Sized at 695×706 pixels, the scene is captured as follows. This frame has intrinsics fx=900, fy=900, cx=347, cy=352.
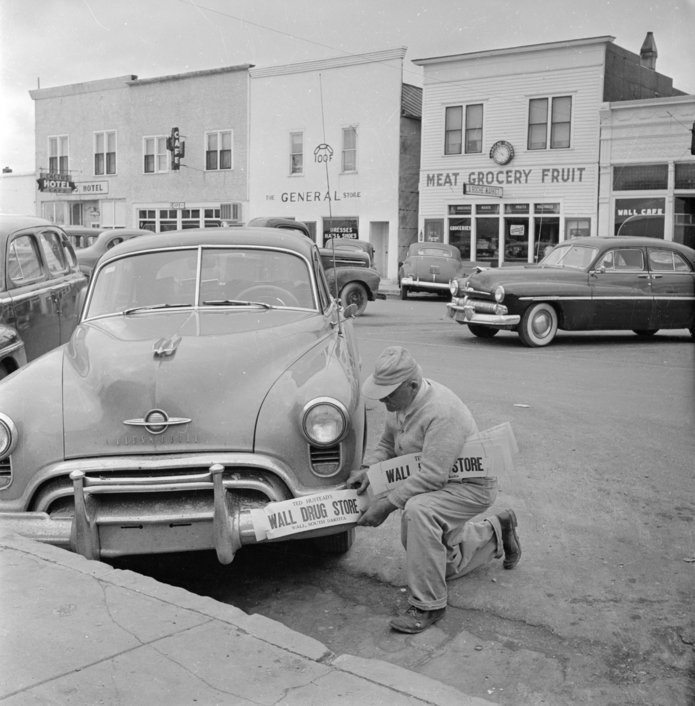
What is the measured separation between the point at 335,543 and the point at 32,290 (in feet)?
14.2

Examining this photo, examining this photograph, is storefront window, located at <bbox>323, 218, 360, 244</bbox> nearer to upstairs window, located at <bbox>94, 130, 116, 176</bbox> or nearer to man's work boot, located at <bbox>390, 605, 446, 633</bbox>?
upstairs window, located at <bbox>94, 130, 116, 176</bbox>

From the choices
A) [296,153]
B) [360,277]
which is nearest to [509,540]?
[360,277]

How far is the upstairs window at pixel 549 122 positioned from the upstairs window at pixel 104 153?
19.7 metres

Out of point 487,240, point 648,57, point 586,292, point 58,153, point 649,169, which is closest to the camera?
point 586,292

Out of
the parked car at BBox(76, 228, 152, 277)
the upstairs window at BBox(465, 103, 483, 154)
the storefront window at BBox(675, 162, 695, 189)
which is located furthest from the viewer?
the upstairs window at BBox(465, 103, 483, 154)

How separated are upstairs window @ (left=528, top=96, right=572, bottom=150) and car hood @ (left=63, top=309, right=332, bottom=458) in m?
24.3

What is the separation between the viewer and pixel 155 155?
125ft

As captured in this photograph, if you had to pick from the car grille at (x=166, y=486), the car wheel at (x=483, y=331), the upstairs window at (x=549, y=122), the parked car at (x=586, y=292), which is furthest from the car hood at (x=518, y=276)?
the upstairs window at (x=549, y=122)

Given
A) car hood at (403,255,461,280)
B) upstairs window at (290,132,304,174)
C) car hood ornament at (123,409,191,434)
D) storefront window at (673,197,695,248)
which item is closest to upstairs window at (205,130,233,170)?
upstairs window at (290,132,304,174)

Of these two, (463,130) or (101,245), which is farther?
(463,130)

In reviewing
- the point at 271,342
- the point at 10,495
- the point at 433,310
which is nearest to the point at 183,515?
the point at 10,495

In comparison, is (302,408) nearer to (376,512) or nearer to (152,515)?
(376,512)

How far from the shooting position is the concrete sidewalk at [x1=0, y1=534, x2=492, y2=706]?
117 inches

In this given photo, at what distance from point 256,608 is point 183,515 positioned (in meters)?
0.62
